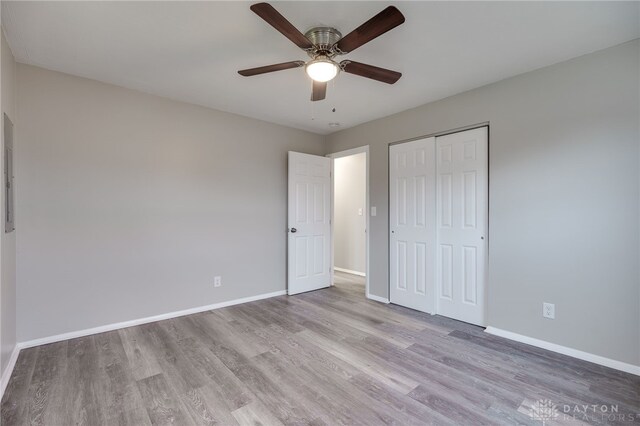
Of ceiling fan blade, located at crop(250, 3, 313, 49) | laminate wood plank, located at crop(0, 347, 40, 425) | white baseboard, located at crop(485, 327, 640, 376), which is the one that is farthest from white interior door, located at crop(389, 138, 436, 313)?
laminate wood plank, located at crop(0, 347, 40, 425)

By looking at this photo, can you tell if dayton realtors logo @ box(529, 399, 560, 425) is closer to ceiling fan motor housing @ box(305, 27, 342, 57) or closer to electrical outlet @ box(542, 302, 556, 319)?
electrical outlet @ box(542, 302, 556, 319)

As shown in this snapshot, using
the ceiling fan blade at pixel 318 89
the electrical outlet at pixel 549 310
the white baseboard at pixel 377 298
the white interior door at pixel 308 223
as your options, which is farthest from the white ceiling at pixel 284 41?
the white baseboard at pixel 377 298

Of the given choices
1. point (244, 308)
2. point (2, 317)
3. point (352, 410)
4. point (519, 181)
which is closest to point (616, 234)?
point (519, 181)

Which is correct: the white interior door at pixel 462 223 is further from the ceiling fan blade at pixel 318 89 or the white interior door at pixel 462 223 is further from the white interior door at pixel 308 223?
the white interior door at pixel 308 223

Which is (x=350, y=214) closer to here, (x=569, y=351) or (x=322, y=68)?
(x=569, y=351)

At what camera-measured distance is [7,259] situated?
2.16 meters

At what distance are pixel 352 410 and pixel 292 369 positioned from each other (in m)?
0.62

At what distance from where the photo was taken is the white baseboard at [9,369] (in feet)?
6.34

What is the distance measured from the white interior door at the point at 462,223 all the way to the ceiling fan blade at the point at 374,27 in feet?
6.11

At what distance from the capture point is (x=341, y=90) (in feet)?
10.1

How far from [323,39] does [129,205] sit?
2.47m

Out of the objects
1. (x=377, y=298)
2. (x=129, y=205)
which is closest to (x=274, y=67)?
(x=129, y=205)

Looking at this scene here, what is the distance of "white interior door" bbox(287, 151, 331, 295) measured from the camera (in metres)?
4.25

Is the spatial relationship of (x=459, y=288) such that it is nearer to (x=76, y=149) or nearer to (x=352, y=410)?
(x=352, y=410)
